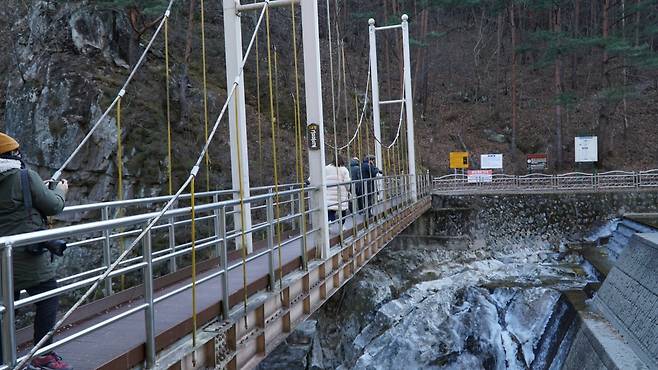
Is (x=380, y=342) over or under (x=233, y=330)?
under

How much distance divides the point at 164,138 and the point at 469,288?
807 cm

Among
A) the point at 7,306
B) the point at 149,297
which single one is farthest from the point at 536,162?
the point at 7,306

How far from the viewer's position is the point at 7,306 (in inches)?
78.4

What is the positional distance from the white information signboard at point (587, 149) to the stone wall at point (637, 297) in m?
9.90

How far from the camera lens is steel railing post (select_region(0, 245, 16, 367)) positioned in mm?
1987

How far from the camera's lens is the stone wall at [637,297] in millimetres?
7348

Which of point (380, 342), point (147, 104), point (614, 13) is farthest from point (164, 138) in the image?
point (614, 13)

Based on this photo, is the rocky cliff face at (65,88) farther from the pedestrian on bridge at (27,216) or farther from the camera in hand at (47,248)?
the camera in hand at (47,248)

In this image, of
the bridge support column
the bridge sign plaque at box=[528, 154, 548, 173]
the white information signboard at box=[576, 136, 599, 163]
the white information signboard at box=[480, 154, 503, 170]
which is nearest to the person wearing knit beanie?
the bridge support column

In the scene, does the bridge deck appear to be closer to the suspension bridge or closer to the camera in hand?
the suspension bridge

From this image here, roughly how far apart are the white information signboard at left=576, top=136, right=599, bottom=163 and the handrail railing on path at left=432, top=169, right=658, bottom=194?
0.60 metres

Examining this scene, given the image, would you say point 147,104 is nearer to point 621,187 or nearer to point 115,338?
point 115,338

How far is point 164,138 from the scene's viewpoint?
Result: 1418 cm

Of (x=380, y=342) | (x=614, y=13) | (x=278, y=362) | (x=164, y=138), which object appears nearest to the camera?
(x=278, y=362)
